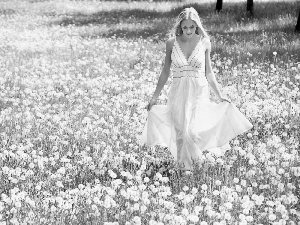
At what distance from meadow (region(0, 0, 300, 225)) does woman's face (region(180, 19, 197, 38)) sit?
1463mm

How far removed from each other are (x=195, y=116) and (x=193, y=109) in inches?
3.7

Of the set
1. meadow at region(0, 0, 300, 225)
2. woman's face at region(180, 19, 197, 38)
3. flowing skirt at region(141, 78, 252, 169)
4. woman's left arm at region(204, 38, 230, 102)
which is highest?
woman's face at region(180, 19, 197, 38)

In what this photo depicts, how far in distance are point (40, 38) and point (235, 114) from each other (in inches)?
517

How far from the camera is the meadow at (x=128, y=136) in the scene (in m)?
5.13

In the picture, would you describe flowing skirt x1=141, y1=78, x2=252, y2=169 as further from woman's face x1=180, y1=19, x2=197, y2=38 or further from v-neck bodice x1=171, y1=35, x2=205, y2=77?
woman's face x1=180, y1=19, x2=197, y2=38

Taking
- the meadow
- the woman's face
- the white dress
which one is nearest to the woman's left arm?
the white dress

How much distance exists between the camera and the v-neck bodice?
643 centimetres

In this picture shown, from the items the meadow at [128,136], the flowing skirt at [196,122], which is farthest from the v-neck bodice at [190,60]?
the meadow at [128,136]

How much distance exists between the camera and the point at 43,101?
380 inches

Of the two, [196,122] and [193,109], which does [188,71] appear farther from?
[196,122]

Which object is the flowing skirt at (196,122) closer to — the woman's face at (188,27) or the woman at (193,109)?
the woman at (193,109)

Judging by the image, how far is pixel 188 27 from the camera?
6320 millimetres

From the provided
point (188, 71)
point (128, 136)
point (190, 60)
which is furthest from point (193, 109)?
point (128, 136)

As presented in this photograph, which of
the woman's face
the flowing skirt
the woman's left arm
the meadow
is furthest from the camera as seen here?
A: the woman's left arm
